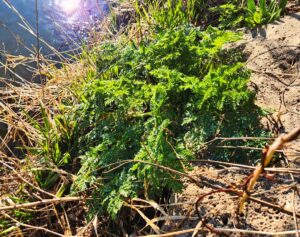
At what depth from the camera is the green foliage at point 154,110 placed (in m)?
2.13

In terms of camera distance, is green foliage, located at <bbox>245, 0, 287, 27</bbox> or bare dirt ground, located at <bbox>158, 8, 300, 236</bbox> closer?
bare dirt ground, located at <bbox>158, 8, 300, 236</bbox>

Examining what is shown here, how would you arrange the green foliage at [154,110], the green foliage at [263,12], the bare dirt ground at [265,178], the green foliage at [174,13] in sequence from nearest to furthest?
the bare dirt ground at [265,178] < the green foliage at [154,110] < the green foliage at [263,12] < the green foliage at [174,13]

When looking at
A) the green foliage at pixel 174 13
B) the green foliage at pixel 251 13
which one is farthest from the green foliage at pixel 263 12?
the green foliage at pixel 174 13

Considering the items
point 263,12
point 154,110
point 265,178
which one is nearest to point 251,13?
point 263,12

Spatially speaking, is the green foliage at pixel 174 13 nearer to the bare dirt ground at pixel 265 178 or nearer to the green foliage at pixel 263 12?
the green foliage at pixel 263 12

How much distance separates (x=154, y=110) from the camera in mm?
2334

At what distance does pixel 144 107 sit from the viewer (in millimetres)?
2695

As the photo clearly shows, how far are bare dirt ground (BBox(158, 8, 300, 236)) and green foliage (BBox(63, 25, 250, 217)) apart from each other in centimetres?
16

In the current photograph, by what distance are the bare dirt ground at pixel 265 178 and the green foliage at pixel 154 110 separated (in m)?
0.16

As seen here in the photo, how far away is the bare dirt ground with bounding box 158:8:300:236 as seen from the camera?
183 cm

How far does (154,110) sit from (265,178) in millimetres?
741

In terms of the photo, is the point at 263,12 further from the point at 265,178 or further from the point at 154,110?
the point at 265,178

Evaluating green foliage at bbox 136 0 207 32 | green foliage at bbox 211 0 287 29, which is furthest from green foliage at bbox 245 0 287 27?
green foliage at bbox 136 0 207 32

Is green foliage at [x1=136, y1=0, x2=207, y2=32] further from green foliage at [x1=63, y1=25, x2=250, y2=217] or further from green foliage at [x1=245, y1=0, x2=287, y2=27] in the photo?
green foliage at [x1=63, y1=25, x2=250, y2=217]
